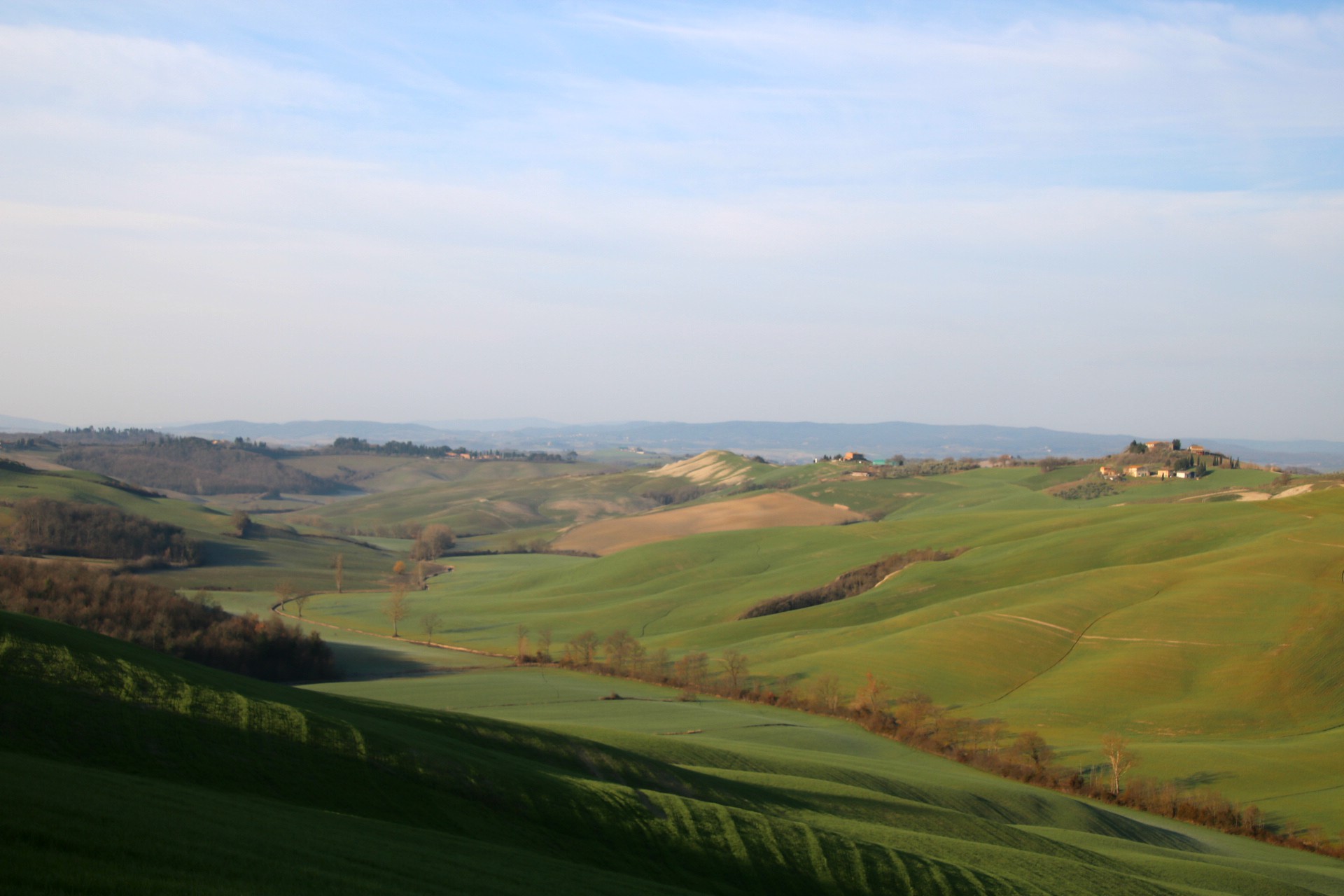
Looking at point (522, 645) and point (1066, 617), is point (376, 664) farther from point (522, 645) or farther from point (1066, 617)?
point (1066, 617)

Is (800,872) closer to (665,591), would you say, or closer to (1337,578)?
(1337,578)

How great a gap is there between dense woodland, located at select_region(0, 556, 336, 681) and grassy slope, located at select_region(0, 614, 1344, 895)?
39506 mm

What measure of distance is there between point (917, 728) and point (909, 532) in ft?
206

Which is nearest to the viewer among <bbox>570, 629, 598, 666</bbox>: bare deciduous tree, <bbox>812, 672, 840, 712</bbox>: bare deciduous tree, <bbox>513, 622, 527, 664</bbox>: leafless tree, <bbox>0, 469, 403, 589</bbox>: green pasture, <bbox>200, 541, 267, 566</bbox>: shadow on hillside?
<bbox>812, 672, 840, 712</bbox>: bare deciduous tree

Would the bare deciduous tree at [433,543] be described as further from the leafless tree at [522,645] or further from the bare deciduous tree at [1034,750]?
the bare deciduous tree at [1034,750]

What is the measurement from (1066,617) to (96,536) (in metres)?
118

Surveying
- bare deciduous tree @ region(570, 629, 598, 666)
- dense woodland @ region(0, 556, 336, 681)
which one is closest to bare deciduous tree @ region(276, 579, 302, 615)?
dense woodland @ region(0, 556, 336, 681)

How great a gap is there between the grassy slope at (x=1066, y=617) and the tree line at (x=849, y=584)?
2957 millimetres

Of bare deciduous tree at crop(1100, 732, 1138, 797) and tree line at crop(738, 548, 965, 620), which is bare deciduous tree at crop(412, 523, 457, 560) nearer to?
tree line at crop(738, 548, 965, 620)

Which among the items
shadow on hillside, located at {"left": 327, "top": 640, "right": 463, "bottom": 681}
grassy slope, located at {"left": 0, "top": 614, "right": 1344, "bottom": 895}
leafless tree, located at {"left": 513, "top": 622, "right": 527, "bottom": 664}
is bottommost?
shadow on hillside, located at {"left": 327, "top": 640, "right": 463, "bottom": 681}

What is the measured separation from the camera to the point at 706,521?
150 m

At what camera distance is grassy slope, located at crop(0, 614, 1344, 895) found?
14.8m

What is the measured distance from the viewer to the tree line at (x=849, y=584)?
9706 cm

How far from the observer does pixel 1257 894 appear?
111ft
